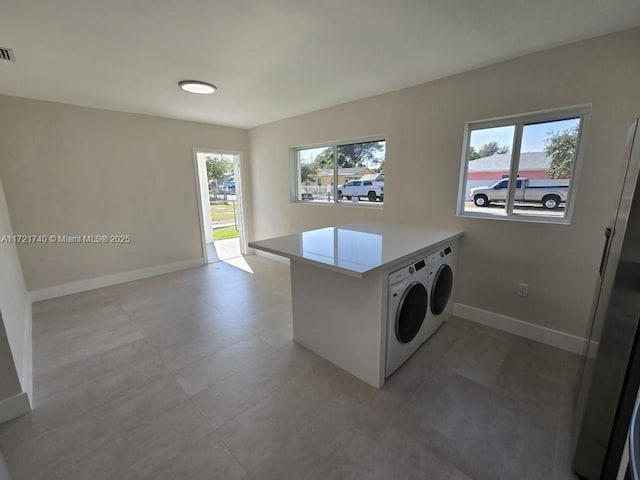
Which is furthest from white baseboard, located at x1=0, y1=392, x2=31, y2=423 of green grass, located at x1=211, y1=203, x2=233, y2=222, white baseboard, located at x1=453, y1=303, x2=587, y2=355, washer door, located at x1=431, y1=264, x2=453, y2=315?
green grass, located at x1=211, y1=203, x2=233, y2=222

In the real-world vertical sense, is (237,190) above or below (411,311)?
above

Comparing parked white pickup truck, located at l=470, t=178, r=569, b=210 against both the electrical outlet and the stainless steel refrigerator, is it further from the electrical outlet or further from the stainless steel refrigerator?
the stainless steel refrigerator

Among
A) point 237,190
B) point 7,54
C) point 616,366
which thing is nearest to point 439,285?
point 616,366

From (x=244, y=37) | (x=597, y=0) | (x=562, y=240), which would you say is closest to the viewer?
(x=597, y=0)

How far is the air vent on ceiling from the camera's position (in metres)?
1.99

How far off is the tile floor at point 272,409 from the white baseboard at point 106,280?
909 millimetres

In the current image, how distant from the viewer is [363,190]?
3.65 m

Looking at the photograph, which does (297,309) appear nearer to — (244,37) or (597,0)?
(244,37)

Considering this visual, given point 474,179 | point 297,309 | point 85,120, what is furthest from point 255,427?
point 85,120

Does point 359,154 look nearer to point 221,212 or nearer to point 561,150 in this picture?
point 561,150

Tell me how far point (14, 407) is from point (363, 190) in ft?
12.0

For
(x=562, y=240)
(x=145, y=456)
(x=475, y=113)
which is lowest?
(x=145, y=456)

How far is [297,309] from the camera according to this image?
2330mm

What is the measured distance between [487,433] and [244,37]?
3001 millimetres
